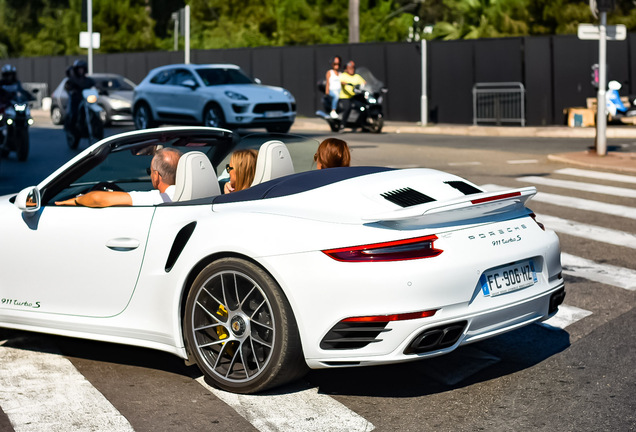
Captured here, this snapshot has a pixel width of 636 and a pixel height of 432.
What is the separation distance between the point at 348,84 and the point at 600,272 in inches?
704

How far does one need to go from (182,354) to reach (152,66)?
40687mm

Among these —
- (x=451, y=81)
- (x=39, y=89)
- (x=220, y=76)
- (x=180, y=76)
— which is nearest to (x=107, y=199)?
(x=220, y=76)

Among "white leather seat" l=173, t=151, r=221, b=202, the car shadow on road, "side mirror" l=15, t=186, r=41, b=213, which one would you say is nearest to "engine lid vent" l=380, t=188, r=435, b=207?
the car shadow on road

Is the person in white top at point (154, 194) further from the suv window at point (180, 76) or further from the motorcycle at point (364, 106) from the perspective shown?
the motorcycle at point (364, 106)

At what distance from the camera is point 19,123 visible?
19203mm

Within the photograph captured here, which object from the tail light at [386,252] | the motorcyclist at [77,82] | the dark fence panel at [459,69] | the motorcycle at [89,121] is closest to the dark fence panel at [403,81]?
the dark fence panel at [459,69]

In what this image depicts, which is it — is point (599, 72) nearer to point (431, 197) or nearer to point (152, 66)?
point (431, 197)

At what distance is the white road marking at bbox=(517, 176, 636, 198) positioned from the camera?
48.5 feet

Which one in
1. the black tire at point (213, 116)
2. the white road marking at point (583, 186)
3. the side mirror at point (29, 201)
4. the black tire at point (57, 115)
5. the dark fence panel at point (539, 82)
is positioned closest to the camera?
the side mirror at point (29, 201)

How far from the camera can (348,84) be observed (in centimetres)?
2670

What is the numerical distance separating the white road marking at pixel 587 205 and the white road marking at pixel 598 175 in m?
2.31

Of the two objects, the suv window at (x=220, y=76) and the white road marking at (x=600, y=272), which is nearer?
the white road marking at (x=600, y=272)

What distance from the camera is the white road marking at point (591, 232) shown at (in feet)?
36.0

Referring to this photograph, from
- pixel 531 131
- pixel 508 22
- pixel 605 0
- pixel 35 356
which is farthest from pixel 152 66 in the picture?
pixel 35 356
